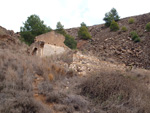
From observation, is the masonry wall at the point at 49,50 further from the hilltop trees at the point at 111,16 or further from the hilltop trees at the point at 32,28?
the hilltop trees at the point at 111,16

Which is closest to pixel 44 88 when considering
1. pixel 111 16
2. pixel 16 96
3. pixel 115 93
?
pixel 16 96

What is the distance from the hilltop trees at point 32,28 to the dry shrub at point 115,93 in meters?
16.9

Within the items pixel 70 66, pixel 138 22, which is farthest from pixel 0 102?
pixel 138 22

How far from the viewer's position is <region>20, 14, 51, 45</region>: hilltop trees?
1962 cm

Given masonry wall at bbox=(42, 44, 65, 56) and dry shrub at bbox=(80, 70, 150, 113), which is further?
masonry wall at bbox=(42, 44, 65, 56)

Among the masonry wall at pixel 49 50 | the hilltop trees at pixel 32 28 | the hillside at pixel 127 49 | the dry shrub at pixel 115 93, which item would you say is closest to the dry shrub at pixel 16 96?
the dry shrub at pixel 115 93

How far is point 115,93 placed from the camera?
4.20 meters

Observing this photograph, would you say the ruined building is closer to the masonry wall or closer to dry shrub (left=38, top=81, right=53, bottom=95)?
the masonry wall

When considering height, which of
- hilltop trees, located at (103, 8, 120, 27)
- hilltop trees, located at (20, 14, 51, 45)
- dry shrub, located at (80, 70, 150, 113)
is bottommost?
→ dry shrub, located at (80, 70, 150, 113)

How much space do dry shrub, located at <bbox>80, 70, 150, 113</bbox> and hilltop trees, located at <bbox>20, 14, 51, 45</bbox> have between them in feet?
55.5

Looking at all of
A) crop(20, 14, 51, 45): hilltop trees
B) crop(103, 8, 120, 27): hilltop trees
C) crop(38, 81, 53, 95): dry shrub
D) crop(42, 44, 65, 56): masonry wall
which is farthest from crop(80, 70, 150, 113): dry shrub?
crop(103, 8, 120, 27): hilltop trees

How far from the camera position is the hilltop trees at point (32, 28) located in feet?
64.4

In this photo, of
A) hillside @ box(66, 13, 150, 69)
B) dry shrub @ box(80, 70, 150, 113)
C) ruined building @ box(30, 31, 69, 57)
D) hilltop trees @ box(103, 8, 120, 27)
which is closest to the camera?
dry shrub @ box(80, 70, 150, 113)

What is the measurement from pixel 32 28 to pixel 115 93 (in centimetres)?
1898
